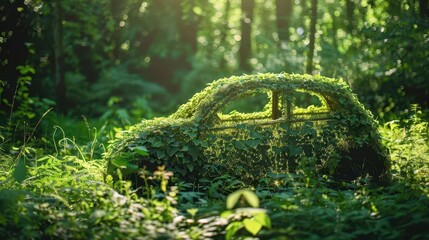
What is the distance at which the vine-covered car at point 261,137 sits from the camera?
20.8 feet

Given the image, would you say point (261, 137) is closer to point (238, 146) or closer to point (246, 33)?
point (238, 146)

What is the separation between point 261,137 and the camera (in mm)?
6734

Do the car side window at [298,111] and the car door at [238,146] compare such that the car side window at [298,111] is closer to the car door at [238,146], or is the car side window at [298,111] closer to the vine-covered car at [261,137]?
the vine-covered car at [261,137]

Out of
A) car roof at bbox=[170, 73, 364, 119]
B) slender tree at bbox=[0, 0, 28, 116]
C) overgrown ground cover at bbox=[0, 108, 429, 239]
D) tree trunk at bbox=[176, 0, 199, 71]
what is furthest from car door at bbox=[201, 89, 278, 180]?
tree trunk at bbox=[176, 0, 199, 71]

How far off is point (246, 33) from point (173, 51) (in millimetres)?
3205

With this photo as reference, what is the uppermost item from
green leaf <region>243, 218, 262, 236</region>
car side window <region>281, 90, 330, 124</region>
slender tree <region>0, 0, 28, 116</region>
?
slender tree <region>0, 0, 28, 116</region>

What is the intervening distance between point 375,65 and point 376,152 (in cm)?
654

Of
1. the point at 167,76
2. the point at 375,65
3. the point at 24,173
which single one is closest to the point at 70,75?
the point at 167,76

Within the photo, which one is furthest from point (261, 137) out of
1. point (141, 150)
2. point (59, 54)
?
point (59, 54)

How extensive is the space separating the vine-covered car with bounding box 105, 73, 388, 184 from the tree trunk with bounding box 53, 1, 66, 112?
721 cm

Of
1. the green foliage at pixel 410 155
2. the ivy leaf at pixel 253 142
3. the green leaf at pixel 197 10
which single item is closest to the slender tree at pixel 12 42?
the ivy leaf at pixel 253 142

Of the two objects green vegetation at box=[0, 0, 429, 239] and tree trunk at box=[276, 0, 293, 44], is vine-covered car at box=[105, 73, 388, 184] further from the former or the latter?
tree trunk at box=[276, 0, 293, 44]

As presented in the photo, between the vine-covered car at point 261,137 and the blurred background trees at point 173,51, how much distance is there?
8.57 feet

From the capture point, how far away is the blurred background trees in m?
9.76
